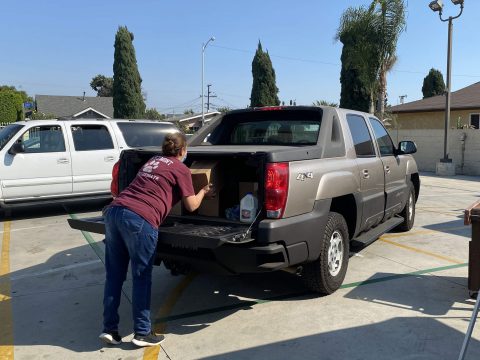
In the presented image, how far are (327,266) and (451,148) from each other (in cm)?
1695

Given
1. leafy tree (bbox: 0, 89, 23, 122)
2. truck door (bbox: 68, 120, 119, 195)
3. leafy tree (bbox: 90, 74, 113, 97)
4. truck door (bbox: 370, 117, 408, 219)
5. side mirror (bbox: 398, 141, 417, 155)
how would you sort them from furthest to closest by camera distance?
leafy tree (bbox: 90, 74, 113, 97) < leafy tree (bbox: 0, 89, 23, 122) < truck door (bbox: 68, 120, 119, 195) < side mirror (bbox: 398, 141, 417, 155) < truck door (bbox: 370, 117, 408, 219)

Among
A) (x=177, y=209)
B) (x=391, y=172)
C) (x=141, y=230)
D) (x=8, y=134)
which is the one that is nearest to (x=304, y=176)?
(x=177, y=209)

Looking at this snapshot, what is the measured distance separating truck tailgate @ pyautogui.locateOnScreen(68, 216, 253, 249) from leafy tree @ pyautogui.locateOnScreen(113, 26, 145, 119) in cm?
3685

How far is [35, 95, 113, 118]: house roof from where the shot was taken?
50.1 metres

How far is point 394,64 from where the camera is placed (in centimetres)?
2009

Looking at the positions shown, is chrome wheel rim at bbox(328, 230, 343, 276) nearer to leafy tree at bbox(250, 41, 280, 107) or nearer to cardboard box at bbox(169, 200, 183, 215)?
cardboard box at bbox(169, 200, 183, 215)

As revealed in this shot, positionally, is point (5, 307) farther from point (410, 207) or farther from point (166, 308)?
A: point (410, 207)

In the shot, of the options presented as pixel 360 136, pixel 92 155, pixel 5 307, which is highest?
pixel 360 136

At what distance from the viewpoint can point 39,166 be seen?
8703mm

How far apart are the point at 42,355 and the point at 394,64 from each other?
19611 millimetres

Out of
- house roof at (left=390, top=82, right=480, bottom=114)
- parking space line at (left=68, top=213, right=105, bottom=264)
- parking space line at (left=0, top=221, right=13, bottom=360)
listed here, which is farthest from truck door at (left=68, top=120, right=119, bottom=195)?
house roof at (left=390, top=82, right=480, bottom=114)

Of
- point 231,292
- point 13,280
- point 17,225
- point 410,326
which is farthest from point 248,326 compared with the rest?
point 17,225

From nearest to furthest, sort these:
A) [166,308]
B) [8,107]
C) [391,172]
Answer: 1. [166,308]
2. [391,172]
3. [8,107]

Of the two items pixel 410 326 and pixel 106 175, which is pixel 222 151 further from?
pixel 106 175
